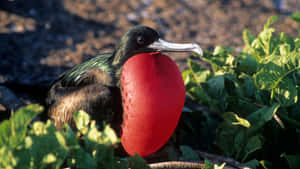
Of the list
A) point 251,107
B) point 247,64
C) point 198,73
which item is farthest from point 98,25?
point 251,107

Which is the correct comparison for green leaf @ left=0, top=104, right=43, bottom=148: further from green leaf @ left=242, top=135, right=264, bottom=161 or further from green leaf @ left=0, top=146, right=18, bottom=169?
green leaf @ left=242, top=135, right=264, bottom=161

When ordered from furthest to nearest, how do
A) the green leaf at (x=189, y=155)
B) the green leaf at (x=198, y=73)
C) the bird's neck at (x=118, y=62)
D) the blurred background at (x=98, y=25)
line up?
the blurred background at (x=98, y=25) → the green leaf at (x=198, y=73) → the green leaf at (x=189, y=155) → the bird's neck at (x=118, y=62)

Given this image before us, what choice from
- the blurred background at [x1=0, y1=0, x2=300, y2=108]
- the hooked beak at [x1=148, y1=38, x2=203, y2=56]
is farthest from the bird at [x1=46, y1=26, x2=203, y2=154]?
the blurred background at [x1=0, y1=0, x2=300, y2=108]

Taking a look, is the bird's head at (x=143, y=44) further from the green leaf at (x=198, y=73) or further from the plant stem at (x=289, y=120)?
the plant stem at (x=289, y=120)

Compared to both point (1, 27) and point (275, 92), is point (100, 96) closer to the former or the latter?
point (275, 92)

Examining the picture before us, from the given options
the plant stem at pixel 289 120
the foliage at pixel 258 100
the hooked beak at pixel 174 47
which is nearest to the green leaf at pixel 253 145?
the foliage at pixel 258 100

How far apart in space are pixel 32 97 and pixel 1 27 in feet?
2.82

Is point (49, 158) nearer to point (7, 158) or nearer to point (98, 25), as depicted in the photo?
point (7, 158)

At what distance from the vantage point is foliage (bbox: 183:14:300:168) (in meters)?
1.15

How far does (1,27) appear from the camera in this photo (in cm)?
211

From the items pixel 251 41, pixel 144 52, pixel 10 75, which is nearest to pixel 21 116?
pixel 144 52

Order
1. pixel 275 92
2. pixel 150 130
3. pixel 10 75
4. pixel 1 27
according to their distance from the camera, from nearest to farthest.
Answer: pixel 150 130 < pixel 275 92 < pixel 10 75 < pixel 1 27

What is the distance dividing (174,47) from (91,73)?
12.1 inches

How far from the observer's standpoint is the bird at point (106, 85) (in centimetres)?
110
